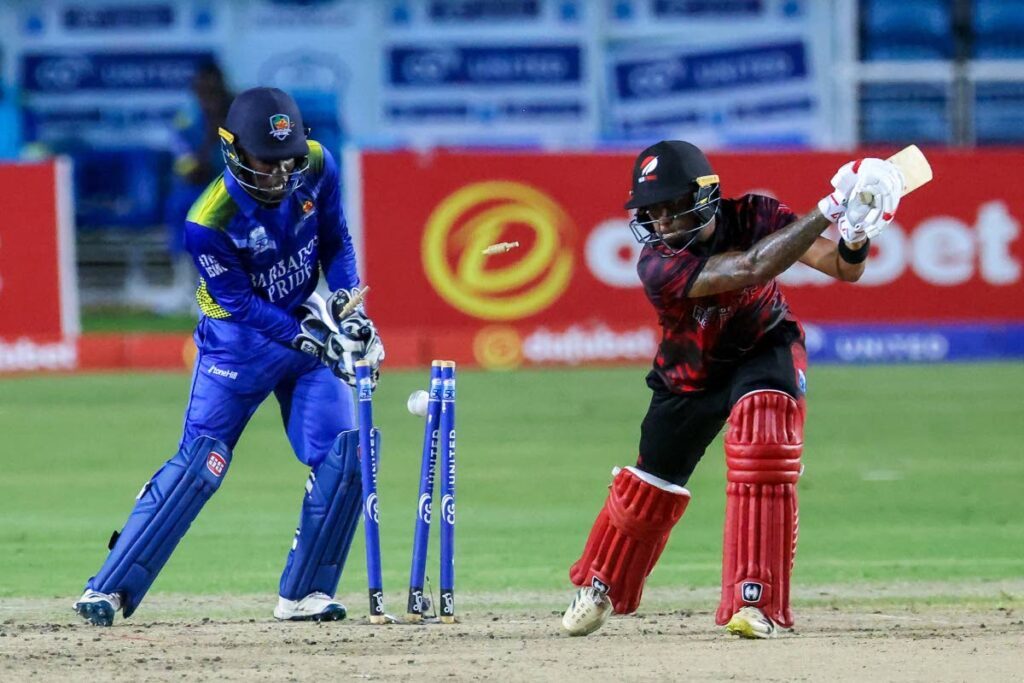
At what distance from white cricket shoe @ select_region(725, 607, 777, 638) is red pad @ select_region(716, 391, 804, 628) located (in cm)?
2

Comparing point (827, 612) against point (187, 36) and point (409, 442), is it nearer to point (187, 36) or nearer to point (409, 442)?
point (409, 442)

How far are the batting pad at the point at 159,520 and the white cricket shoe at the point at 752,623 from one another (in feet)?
6.77

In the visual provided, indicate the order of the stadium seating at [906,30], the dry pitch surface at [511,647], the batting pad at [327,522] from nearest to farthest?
the dry pitch surface at [511,647]
the batting pad at [327,522]
the stadium seating at [906,30]

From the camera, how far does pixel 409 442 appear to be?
42.8 feet

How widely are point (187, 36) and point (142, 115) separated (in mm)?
995

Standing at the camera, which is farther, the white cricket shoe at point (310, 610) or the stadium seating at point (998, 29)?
the stadium seating at point (998, 29)

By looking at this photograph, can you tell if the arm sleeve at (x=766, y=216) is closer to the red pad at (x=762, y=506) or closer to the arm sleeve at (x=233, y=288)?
the red pad at (x=762, y=506)

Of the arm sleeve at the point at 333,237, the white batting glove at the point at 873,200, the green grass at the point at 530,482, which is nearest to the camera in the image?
the white batting glove at the point at 873,200

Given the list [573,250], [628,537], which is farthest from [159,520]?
[573,250]

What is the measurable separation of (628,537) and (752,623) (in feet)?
2.32

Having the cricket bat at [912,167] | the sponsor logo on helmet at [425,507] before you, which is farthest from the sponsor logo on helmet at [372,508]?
the cricket bat at [912,167]

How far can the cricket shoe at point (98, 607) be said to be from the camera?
25.1 feet

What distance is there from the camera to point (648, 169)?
722 centimetres

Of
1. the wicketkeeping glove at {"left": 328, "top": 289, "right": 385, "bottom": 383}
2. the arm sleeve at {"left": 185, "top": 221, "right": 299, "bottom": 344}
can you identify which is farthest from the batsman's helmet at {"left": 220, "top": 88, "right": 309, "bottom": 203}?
the wicketkeeping glove at {"left": 328, "top": 289, "right": 385, "bottom": 383}
